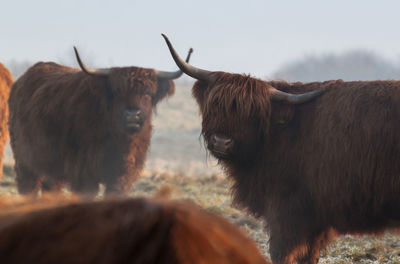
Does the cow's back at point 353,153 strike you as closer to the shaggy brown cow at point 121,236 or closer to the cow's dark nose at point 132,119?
the cow's dark nose at point 132,119

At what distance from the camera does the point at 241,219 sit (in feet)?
23.4

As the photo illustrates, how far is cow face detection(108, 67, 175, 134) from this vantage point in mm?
6473

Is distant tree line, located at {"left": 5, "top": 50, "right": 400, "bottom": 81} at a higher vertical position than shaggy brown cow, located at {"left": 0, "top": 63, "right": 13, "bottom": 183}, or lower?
lower

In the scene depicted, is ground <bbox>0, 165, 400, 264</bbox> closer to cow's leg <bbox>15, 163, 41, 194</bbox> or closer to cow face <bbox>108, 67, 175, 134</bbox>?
cow face <bbox>108, 67, 175, 134</bbox>

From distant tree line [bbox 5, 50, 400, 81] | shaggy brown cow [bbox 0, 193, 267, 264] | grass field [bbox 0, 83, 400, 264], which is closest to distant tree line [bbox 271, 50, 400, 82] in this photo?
distant tree line [bbox 5, 50, 400, 81]

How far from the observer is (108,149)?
264 inches

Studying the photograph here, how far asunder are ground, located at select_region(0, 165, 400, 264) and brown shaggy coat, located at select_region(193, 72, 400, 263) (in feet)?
1.55

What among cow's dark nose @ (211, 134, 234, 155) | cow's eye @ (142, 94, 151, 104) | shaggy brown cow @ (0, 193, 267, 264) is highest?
shaggy brown cow @ (0, 193, 267, 264)

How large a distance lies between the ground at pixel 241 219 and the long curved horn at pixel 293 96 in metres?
1.10

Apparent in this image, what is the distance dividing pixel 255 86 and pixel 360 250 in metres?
2.03

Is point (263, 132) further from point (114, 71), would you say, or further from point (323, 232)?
point (114, 71)

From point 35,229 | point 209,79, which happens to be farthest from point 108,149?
point 35,229

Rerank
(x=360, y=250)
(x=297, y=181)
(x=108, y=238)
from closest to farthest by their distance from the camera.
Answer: (x=108, y=238) < (x=297, y=181) < (x=360, y=250)

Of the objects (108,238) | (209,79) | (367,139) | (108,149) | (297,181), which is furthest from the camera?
(108,149)
